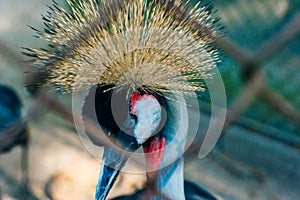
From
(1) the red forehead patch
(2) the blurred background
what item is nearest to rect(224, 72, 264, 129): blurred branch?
(2) the blurred background

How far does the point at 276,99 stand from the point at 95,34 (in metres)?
0.49

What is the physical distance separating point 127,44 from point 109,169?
36 cm

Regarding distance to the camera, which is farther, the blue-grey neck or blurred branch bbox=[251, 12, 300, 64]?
the blue-grey neck

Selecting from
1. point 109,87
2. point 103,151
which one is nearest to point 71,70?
point 109,87

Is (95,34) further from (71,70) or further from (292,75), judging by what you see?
(292,75)

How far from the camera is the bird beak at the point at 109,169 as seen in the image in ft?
5.05

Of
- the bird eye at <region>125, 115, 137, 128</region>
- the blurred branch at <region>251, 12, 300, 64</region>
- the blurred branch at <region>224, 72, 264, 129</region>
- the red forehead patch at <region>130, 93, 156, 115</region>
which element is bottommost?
the blurred branch at <region>224, 72, 264, 129</region>

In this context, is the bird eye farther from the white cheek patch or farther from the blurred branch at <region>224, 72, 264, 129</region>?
the blurred branch at <region>224, 72, 264, 129</region>

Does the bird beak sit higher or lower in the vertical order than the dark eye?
lower

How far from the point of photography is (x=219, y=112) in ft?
5.29

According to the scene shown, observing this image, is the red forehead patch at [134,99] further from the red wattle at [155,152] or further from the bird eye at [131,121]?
the red wattle at [155,152]

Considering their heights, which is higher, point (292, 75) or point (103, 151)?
point (103, 151)

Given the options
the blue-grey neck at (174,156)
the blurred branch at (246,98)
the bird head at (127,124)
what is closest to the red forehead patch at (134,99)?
the bird head at (127,124)

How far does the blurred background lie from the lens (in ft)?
5.20
